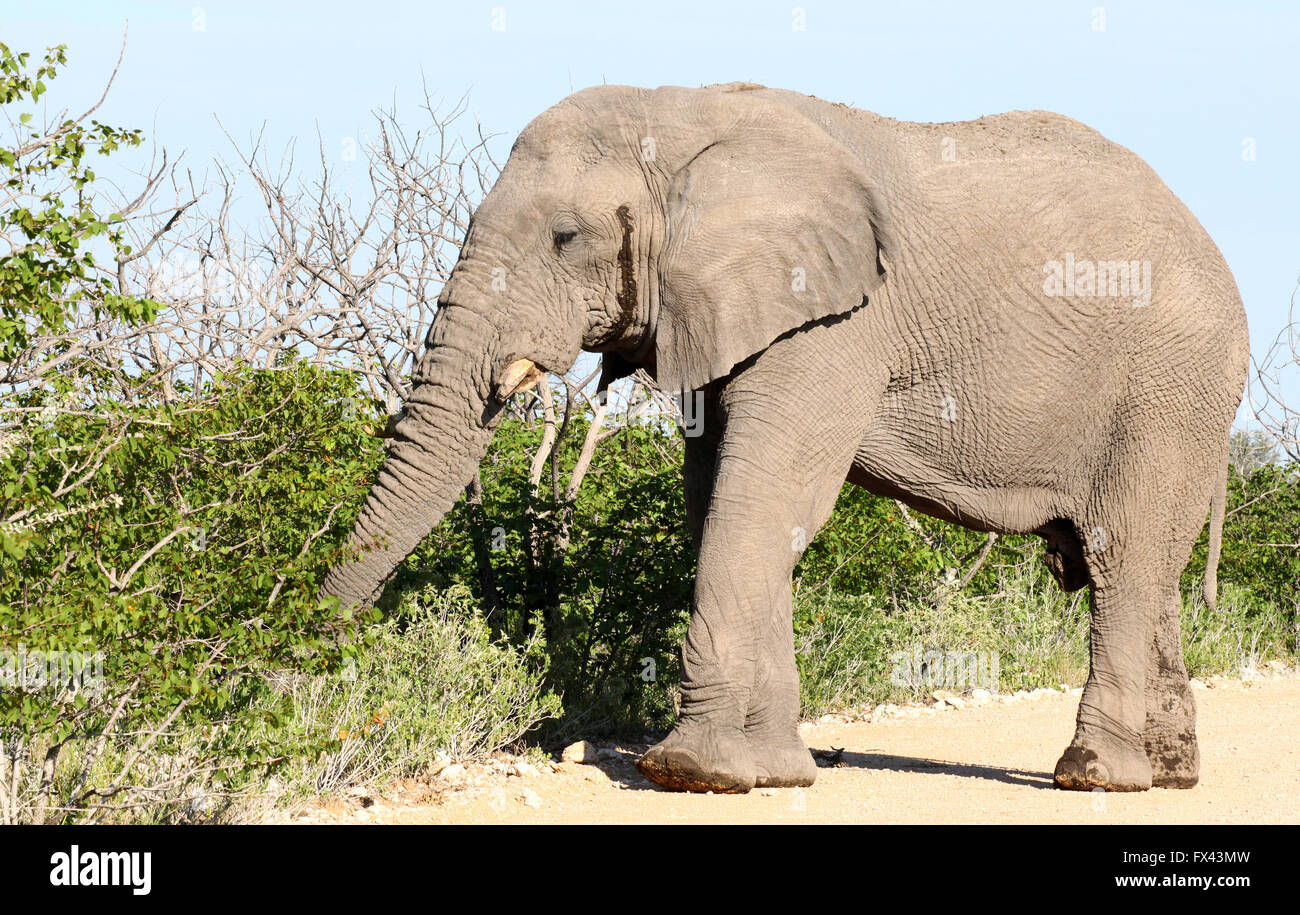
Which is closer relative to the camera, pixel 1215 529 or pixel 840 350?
pixel 840 350

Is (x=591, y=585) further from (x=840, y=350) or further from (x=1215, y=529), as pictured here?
(x=1215, y=529)

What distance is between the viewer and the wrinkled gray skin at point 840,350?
7.37 metres

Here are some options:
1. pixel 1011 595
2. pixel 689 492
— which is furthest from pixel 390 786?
pixel 1011 595

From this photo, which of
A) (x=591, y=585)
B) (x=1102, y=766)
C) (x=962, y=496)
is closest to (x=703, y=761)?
(x=962, y=496)

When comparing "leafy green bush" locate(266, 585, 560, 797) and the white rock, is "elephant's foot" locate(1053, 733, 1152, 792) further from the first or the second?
"leafy green bush" locate(266, 585, 560, 797)

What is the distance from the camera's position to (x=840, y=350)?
7.61 metres

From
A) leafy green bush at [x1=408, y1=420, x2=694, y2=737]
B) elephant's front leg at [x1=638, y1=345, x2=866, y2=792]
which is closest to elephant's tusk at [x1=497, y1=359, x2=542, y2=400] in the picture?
elephant's front leg at [x1=638, y1=345, x2=866, y2=792]

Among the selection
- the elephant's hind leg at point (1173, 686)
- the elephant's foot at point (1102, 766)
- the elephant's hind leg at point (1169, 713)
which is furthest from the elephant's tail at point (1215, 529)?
the elephant's foot at point (1102, 766)

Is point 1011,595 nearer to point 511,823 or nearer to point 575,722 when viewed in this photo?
point 575,722

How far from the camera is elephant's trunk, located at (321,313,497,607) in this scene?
7.28 meters

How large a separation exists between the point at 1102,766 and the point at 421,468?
3.78 m

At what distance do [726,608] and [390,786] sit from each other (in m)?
1.79

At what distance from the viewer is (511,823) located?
671cm

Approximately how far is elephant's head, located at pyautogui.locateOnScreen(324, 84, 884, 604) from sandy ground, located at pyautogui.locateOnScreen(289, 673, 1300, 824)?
1088mm
